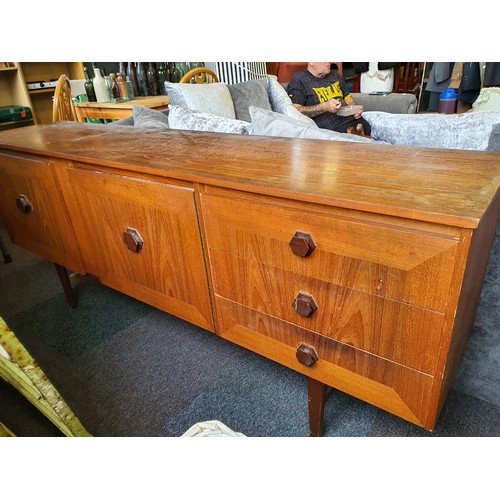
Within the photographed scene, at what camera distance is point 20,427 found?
114 cm

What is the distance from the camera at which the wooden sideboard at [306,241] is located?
0.62m

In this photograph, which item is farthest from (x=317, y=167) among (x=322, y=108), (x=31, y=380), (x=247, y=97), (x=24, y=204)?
(x=322, y=108)

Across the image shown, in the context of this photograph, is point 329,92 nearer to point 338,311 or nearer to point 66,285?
point 66,285

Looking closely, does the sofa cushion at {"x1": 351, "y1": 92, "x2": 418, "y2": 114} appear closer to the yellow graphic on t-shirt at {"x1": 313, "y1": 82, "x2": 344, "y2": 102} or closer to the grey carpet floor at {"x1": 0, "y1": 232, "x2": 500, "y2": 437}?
the yellow graphic on t-shirt at {"x1": 313, "y1": 82, "x2": 344, "y2": 102}

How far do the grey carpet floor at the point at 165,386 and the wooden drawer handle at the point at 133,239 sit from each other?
1.58 ft

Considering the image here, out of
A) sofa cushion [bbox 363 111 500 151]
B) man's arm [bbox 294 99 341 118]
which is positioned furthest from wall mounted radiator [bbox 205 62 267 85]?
sofa cushion [bbox 363 111 500 151]

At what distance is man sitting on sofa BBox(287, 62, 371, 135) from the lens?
9.03 ft

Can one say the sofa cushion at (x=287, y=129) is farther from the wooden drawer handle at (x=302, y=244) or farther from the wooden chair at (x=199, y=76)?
the wooden chair at (x=199, y=76)

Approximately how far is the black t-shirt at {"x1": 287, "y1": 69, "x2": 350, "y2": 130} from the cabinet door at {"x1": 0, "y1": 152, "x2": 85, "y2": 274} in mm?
2051

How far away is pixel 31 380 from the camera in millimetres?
839

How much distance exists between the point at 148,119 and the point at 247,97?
1174 millimetres

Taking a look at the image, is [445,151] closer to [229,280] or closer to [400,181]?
[400,181]
